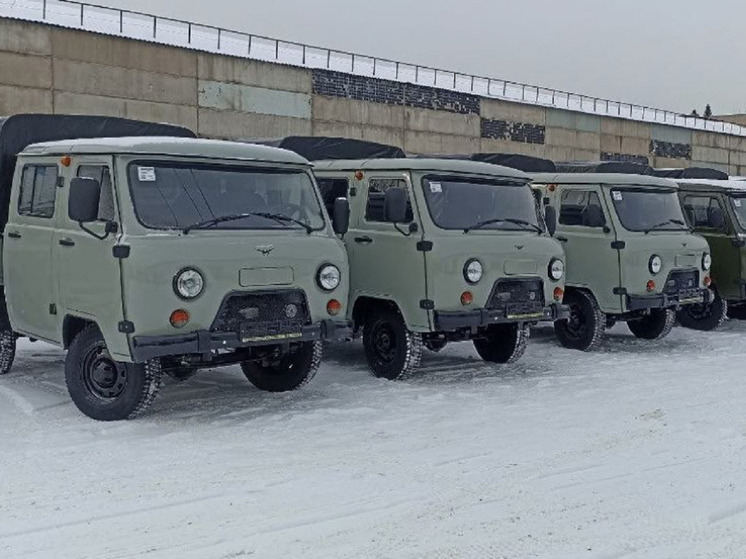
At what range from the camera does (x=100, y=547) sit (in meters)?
4.35

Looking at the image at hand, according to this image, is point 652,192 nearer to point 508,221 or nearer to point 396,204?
point 508,221

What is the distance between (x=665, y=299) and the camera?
10406 millimetres

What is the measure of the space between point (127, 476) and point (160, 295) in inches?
55.8

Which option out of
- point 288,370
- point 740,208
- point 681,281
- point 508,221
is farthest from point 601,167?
point 288,370

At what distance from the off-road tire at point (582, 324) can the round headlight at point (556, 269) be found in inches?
66.5

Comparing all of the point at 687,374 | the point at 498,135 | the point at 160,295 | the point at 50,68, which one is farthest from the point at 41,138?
the point at 498,135

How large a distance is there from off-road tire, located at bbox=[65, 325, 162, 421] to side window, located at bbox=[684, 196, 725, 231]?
8.44 meters

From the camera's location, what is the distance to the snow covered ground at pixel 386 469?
4.48 m

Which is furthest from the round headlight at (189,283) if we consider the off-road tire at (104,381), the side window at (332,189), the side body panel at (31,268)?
the side window at (332,189)

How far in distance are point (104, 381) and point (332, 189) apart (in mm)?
3426

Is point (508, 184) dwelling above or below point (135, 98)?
below

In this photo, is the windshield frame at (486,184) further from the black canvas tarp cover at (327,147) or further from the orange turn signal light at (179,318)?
the orange turn signal light at (179,318)

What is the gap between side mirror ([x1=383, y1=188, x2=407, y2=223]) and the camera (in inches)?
328

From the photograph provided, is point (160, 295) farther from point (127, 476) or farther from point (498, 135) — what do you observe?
point (498, 135)
